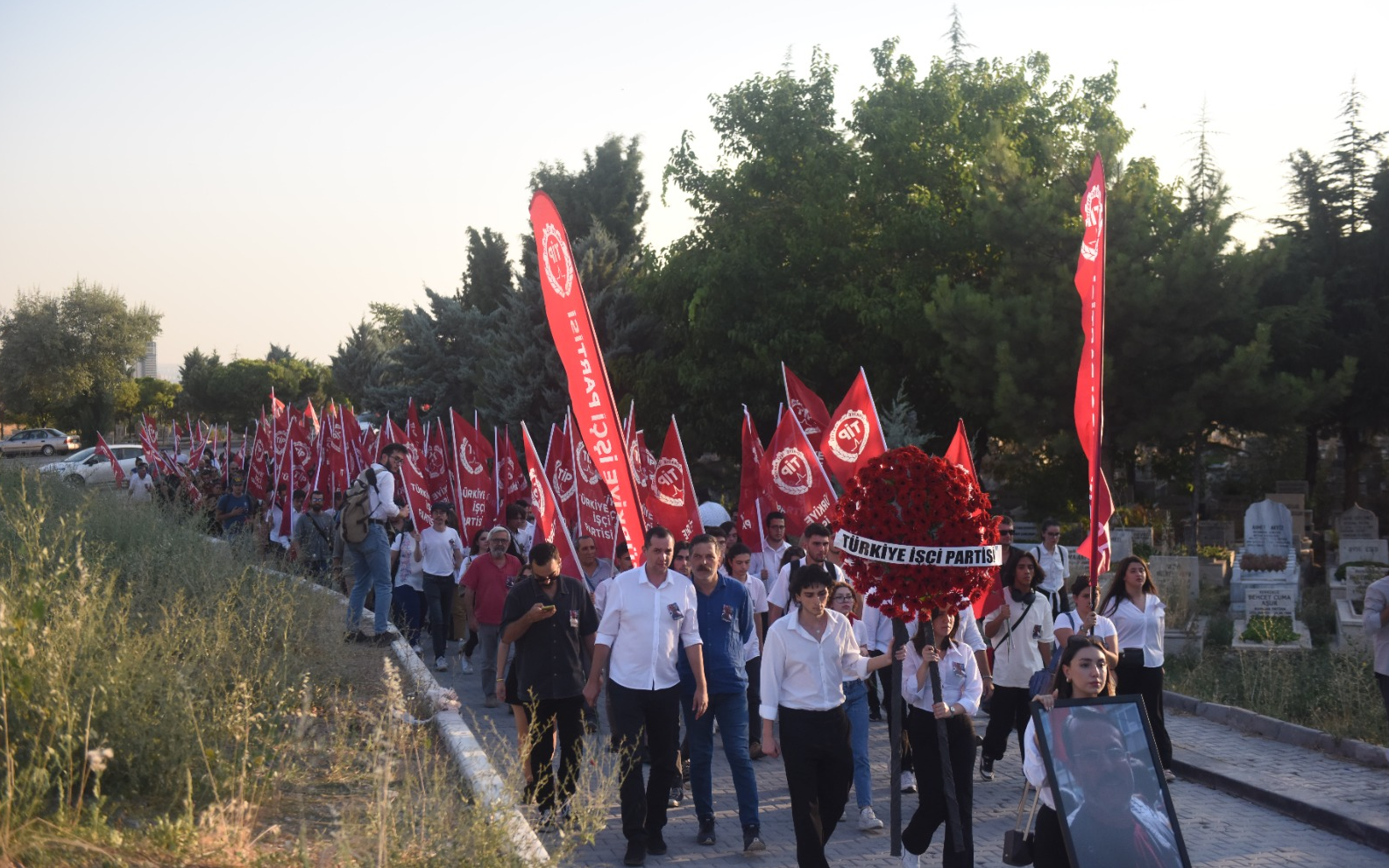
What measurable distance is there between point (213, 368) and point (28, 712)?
71047 millimetres

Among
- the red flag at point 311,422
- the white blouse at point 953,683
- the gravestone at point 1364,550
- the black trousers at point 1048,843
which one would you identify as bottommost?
the black trousers at point 1048,843

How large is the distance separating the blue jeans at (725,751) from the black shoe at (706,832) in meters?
0.02

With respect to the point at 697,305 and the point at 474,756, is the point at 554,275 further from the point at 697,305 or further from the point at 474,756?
the point at 697,305

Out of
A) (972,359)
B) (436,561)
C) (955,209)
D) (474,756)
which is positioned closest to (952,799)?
(474,756)

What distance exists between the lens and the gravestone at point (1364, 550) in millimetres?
21766

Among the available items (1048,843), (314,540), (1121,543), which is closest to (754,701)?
(1048,843)

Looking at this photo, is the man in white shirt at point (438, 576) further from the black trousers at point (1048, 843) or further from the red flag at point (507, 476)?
the black trousers at point (1048, 843)

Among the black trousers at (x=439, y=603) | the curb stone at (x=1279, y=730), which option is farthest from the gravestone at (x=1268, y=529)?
the black trousers at (x=439, y=603)

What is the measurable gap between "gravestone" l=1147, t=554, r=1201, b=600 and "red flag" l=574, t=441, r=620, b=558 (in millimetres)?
8568

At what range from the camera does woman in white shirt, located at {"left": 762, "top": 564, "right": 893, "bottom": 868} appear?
6.72 m

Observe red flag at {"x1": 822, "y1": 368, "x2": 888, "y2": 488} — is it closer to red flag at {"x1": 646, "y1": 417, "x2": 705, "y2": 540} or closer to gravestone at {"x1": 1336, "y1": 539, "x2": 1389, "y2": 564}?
red flag at {"x1": 646, "y1": 417, "x2": 705, "y2": 540}

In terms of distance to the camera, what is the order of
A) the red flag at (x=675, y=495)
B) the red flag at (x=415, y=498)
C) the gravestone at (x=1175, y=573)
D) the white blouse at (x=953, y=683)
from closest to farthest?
the white blouse at (x=953, y=683), the red flag at (x=675, y=495), the red flag at (x=415, y=498), the gravestone at (x=1175, y=573)

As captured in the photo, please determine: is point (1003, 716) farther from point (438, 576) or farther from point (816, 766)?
point (438, 576)

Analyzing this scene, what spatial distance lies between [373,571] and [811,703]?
7143mm
